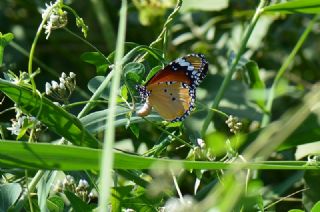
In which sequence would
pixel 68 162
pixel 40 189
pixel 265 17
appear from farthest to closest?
pixel 265 17 < pixel 40 189 < pixel 68 162

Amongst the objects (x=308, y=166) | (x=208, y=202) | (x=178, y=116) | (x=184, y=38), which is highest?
(x=184, y=38)

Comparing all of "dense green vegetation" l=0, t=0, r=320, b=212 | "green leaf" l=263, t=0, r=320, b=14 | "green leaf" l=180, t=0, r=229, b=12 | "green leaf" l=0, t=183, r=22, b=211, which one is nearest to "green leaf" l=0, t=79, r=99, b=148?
"dense green vegetation" l=0, t=0, r=320, b=212

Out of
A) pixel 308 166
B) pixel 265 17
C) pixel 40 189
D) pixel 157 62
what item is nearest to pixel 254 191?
pixel 308 166

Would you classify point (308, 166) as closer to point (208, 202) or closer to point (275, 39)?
point (208, 202)

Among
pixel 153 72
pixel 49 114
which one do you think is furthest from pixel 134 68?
pixel 49 114

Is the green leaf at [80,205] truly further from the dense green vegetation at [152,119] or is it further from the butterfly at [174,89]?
the butterfly at [174,89]

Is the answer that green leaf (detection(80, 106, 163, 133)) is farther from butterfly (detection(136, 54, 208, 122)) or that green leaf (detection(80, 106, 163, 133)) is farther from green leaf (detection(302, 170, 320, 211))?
green leaf (detection(302, 170, 320, 211))

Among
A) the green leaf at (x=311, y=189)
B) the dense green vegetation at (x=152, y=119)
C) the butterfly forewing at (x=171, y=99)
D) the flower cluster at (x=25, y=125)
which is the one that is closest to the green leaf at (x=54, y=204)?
the dense green vegetation at (x=152, y=119)
